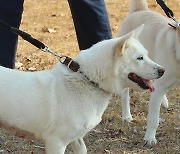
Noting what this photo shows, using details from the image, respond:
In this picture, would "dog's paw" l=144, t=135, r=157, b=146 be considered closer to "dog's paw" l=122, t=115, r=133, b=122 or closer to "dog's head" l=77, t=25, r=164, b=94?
"dog's paw" l=122, t=115, r=133, b=122

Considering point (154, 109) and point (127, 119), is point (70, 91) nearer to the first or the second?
point (154, 109)

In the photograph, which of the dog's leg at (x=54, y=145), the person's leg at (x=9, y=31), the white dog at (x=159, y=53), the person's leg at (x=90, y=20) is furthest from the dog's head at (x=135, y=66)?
the person's leg at (x=9, y=31)

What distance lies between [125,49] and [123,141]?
3.59ft

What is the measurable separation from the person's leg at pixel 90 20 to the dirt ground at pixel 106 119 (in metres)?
0.66

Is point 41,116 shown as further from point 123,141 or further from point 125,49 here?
point 123,141

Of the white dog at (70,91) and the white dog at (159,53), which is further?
the white dog at (159,53)

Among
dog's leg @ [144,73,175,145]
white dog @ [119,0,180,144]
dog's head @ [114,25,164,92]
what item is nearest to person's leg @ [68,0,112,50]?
white dog @ [119,0,180,144]

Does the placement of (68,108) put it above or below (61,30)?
above

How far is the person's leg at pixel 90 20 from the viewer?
3.82m

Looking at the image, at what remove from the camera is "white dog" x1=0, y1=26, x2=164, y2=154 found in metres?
2.76

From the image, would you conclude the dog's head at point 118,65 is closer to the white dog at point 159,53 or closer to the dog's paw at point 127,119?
the white dog at point 159,53

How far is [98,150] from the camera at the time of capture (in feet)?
11.5

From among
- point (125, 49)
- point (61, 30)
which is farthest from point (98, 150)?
point (61, 30)

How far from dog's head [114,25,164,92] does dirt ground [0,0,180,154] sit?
817 mm
